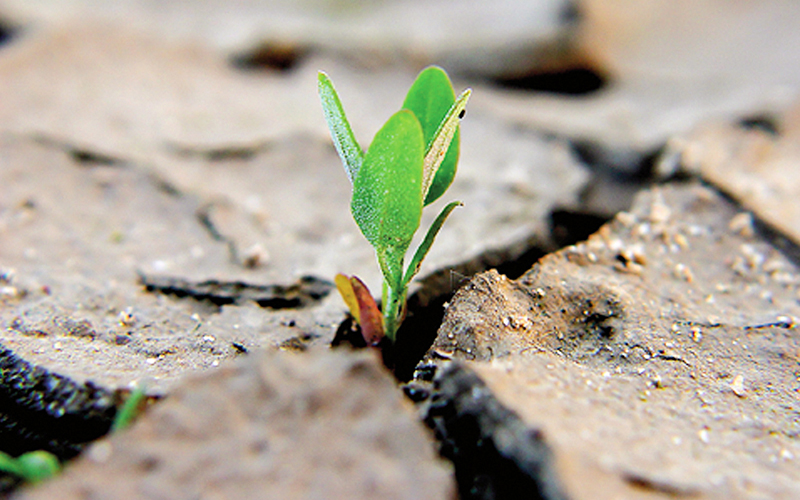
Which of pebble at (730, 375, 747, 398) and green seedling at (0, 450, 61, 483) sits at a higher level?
green seedling at (0, 450, 61, 483)

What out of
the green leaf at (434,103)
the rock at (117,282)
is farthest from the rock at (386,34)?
the green leaf at (434,103)

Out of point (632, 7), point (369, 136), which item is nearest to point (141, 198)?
point (369, 136)

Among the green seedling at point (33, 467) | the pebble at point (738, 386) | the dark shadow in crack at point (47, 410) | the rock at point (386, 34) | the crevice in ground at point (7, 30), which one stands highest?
the rock at point (386, 34)

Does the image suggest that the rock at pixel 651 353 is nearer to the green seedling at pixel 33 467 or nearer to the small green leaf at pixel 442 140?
the small green leaf at pixel 442 140

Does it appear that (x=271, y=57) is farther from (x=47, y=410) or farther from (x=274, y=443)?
(x=274, y=443)

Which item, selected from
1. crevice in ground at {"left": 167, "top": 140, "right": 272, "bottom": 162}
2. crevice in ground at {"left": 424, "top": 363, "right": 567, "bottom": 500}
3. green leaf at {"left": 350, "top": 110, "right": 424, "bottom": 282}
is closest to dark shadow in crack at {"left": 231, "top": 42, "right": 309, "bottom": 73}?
crevice in ground at {"left": 167, "top": 140, "right": 272, "bottom": 162}

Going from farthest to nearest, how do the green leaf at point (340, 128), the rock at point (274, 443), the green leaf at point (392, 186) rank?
the green leaf at point (340, 128), the green leaf at point (392, 186), the rock at point (274, 443)

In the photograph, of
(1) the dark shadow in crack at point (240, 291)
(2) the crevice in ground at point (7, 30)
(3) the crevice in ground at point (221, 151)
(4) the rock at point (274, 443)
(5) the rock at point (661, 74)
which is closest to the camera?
(4) the rock at point (274, 443)

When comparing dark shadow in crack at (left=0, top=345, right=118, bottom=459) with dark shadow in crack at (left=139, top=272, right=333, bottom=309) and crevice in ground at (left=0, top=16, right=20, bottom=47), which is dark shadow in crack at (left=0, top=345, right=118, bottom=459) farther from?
crevice in ground at (left=0, top=16, right=20, bottom=47)

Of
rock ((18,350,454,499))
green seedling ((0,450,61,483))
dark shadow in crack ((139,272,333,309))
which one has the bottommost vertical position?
dark shadow in crack ((139,272,333,309))

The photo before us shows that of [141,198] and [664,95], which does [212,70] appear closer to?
[141,198]
